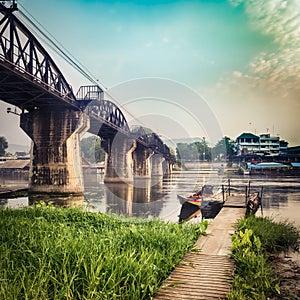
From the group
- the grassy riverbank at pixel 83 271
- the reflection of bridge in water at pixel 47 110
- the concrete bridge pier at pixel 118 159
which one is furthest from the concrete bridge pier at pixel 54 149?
the grassy riverbank at pixel 83 271

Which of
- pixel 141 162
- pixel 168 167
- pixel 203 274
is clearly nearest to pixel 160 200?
pixel 203 274

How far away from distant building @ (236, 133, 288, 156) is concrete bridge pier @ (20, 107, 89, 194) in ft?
120

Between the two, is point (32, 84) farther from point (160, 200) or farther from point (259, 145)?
point (259, 145)

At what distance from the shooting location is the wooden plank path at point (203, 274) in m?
4.43

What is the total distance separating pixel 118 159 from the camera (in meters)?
65.8

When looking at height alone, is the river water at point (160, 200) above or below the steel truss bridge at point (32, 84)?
below

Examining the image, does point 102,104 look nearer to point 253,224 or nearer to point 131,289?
point 253,224

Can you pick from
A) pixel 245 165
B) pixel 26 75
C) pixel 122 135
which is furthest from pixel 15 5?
pixel 245 165

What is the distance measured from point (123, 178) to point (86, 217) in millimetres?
51966

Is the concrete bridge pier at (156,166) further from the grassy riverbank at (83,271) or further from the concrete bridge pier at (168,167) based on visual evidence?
the grassy riverbank at (83,271)

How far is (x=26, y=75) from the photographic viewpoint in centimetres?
2761

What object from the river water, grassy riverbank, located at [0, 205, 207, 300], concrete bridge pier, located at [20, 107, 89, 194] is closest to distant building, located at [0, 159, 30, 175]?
the river water

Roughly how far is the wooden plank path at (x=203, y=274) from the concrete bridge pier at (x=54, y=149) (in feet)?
104

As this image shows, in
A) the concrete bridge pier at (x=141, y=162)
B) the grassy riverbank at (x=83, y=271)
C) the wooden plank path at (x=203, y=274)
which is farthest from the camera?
the concrete bridge pier at (x=141, y=162)
